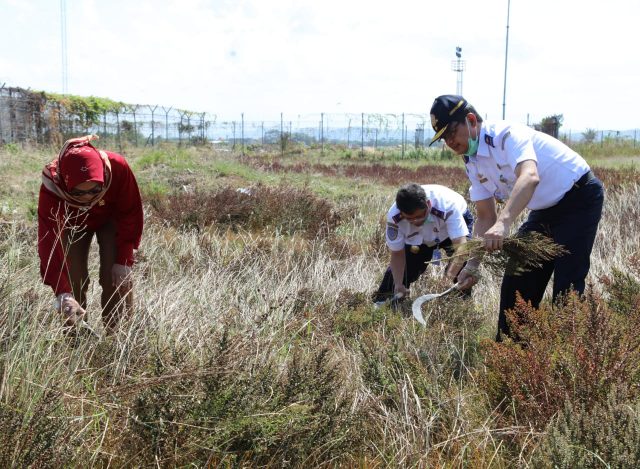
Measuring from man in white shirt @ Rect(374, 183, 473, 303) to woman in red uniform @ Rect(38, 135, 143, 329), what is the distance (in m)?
1.85

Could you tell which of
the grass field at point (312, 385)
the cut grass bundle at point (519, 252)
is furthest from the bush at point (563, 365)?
the cut grass bundle at point (519, 252)

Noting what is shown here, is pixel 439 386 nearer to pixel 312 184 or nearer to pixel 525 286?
pixel 525 286

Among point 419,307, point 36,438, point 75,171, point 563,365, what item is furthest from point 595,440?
point 75,171

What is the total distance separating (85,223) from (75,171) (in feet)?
1.78

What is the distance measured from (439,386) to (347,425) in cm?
59

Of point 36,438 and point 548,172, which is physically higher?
point 548,172

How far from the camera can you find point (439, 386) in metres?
2.89

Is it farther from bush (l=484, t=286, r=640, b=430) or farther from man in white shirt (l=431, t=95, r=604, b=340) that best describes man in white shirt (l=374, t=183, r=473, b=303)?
bush (l=484, t=286, r=640, b=430)

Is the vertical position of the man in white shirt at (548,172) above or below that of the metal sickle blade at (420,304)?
above

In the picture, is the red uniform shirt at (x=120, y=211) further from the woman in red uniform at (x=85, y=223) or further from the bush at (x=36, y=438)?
the bush at (x=36, y=438)

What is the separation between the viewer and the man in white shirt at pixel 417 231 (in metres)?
4.43

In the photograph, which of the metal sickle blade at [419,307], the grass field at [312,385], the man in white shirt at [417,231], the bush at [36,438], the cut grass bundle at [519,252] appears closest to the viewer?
the bush at [36,438]

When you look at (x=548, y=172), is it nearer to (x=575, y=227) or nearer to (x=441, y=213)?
(x=575, y=227)

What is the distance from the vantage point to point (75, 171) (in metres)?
3.08
